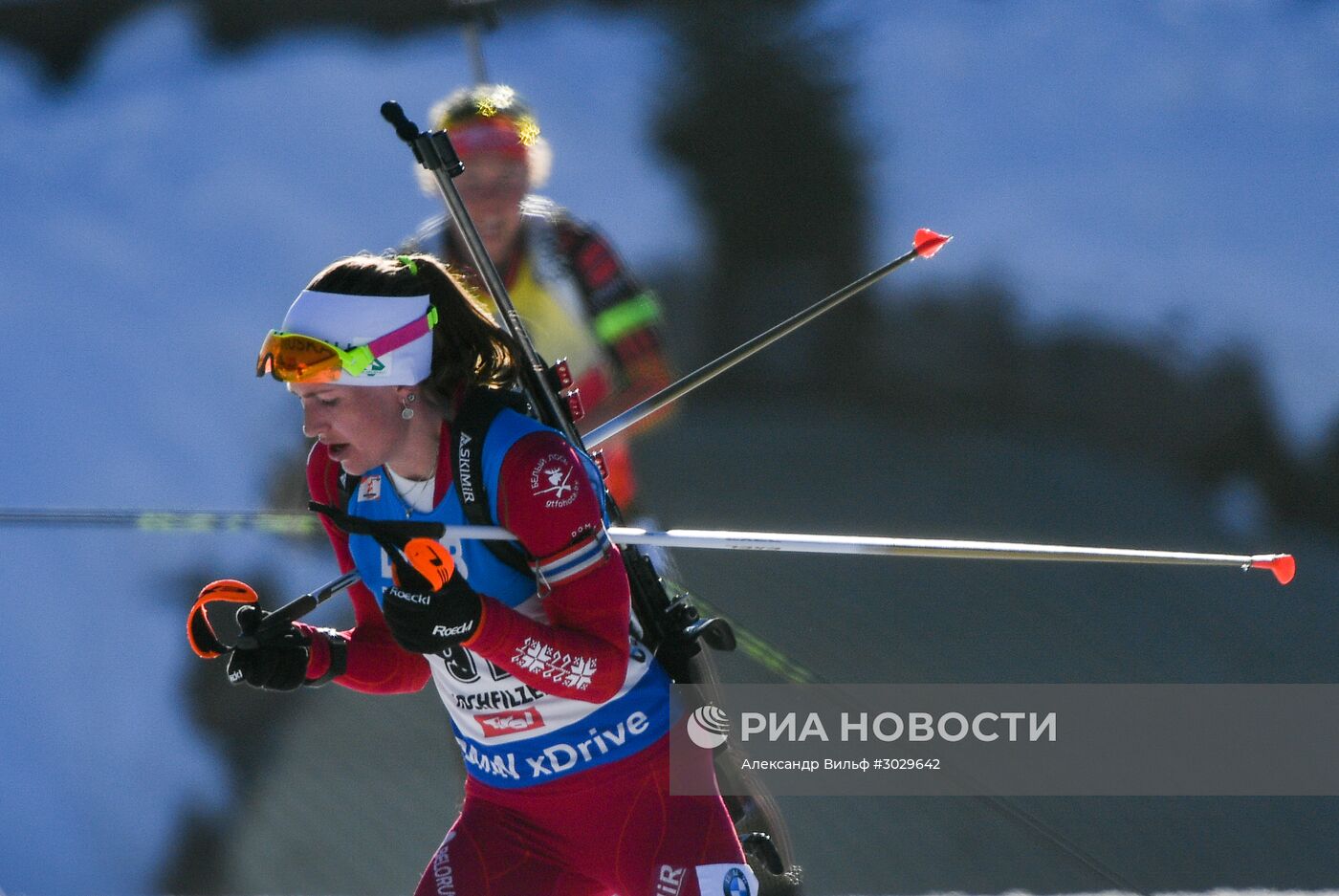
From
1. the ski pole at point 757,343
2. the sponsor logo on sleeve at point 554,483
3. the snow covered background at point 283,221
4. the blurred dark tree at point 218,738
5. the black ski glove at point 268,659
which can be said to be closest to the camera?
the sponsor logo on sleeve at point 554,483

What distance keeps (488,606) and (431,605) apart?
8cm

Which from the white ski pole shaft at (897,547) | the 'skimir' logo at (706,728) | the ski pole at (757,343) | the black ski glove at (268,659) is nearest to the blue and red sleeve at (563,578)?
the white ski pole shaft at (897,547)

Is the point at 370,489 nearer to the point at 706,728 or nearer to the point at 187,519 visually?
the point at 706,728

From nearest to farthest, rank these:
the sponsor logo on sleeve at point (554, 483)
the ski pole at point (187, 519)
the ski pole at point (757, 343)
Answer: the sponsor logo on sleeve at point (554, 483), the ski pole at point (757, 343), the ski pole at point (187, 519)

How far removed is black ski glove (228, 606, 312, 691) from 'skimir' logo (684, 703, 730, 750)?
49 centimetres

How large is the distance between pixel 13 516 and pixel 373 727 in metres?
1.67

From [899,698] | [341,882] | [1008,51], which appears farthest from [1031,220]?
[341,882]

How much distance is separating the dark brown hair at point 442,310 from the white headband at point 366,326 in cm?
2

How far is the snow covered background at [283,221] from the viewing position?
13.5ft

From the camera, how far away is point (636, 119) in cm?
532

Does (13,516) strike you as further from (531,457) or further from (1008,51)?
(1008,51)

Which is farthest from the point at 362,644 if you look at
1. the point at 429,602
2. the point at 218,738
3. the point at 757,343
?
the point at 218,738

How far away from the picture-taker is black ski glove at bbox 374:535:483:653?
1499 mm

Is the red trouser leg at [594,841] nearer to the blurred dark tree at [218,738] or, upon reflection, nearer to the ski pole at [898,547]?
the ski pole at [898,547]
